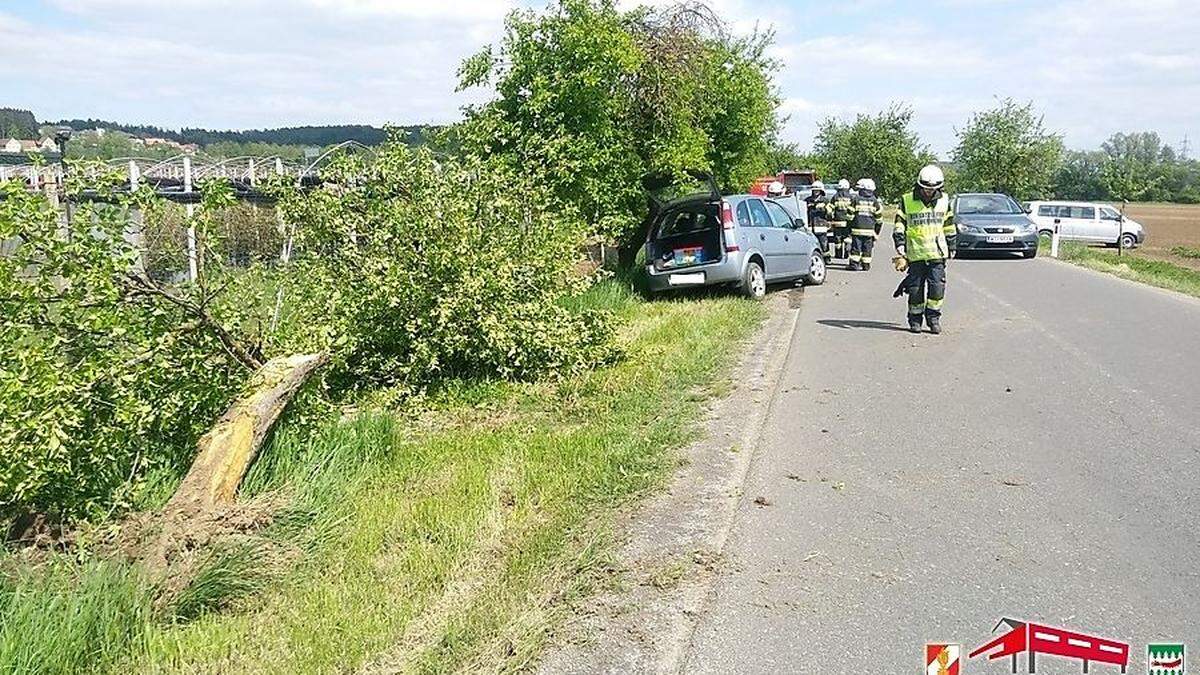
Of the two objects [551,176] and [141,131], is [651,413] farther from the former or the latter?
[141,131]

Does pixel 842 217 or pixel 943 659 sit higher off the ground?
pixel 842 217

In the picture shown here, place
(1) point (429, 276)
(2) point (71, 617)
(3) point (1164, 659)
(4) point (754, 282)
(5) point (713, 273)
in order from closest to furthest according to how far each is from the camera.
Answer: (3) point (1164, 659) < (2) point (71, 617) < (1) point (429, 276) < (5) point (713, 273) < (4) point (754, 282)

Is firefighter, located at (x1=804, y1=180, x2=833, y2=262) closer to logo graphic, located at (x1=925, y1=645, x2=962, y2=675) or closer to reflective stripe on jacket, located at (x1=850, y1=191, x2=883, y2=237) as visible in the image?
reflective stripe on jacket, located at (x1=850, y1=191, x2=883, y2=237)

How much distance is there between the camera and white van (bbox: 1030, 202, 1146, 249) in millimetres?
33688

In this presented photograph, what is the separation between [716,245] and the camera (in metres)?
14.2

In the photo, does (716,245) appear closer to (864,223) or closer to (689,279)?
(689,279)

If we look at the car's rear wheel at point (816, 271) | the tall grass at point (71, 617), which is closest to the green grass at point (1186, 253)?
the car's rear wheel at point (816, 271)

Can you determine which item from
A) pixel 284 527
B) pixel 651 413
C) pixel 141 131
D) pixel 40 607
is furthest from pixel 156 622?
pixel 141 131

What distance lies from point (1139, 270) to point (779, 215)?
9826 millimetres

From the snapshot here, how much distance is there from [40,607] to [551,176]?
10645mm

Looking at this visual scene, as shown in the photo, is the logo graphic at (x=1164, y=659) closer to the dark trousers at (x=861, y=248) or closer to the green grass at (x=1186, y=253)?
the dark trousers at (x=861, y=248)

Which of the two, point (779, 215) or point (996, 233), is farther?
point (996, 233)

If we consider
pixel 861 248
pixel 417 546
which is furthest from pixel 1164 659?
pixel 861 248

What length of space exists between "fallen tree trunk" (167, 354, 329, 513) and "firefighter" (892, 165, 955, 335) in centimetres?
727
